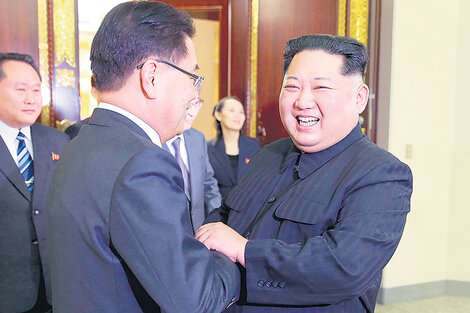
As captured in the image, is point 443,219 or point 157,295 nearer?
point 157,295

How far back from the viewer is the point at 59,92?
11.0 feet

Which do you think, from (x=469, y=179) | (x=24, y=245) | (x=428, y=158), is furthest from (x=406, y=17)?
(x=24, y=245)

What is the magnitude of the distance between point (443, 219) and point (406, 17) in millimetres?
1816

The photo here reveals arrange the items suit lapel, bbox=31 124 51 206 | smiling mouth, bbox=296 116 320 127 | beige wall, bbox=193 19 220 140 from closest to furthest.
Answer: smiling mouth, bbox=296 116 320 127 → suit lapel, bbox=31 124 51 206 → beige wall, bbox=193 19 220 140

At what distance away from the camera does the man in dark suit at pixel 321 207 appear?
1.11m

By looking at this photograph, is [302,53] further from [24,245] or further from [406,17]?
[406,17]

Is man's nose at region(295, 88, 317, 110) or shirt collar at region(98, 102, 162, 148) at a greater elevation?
man's nose at region(295, 88, 317, 110)

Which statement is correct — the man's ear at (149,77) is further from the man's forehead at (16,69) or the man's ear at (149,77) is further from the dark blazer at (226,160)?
the dark blazer at (226,160)

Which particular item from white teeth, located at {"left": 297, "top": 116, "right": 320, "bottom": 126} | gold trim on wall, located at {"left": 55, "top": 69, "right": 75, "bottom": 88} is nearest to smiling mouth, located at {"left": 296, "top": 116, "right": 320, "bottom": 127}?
white teeth, located at {"left": 297, "top": 116, "right": 320, "bottom": 126}

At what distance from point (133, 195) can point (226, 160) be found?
281 cm

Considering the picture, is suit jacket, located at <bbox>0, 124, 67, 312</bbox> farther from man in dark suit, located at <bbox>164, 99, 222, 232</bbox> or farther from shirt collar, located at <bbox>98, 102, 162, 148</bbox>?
shirt collar, located at <bbox>98, 102, 162, 148</bbox>

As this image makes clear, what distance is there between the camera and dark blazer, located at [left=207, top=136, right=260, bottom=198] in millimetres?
3625

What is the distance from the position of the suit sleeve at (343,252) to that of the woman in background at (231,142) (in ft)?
8.29

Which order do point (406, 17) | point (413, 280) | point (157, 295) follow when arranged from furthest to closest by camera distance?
point (413, 280)
point (406, 17)
point (157, 295)
